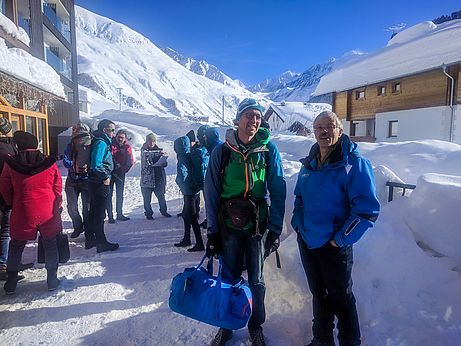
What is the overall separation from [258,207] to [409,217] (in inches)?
69.1

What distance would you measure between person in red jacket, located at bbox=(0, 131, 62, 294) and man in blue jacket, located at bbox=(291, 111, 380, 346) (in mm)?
2783

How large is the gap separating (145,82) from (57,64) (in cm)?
14035

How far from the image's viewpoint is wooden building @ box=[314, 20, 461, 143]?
15.9m

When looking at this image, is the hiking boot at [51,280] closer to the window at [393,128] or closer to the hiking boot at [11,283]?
the hiking boot at [11,283]

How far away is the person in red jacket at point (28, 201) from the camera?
3.29 meters

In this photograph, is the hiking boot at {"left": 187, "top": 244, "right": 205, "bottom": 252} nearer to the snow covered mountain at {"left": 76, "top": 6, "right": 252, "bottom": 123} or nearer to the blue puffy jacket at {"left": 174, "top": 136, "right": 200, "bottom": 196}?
the blue puffy jacket at {"left": 174, "top": 136, "right": 200, "bottom": 196}

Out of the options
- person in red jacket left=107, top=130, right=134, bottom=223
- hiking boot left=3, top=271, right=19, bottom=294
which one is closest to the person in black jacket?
person in red jacket left=107, top=130, right=134, bottom=223

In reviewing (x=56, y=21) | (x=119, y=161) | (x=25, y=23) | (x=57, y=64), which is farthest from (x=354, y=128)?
(x=56, y=21)

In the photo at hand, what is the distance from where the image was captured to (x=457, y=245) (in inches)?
105

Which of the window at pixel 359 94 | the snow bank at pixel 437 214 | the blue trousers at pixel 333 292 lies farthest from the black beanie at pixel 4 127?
the window at pixel 359 94

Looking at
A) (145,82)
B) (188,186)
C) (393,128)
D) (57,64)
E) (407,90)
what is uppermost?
(145,82)

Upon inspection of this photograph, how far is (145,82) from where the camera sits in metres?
152

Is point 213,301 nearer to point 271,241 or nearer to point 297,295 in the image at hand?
point 271,241

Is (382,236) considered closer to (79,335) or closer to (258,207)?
(258,207)
